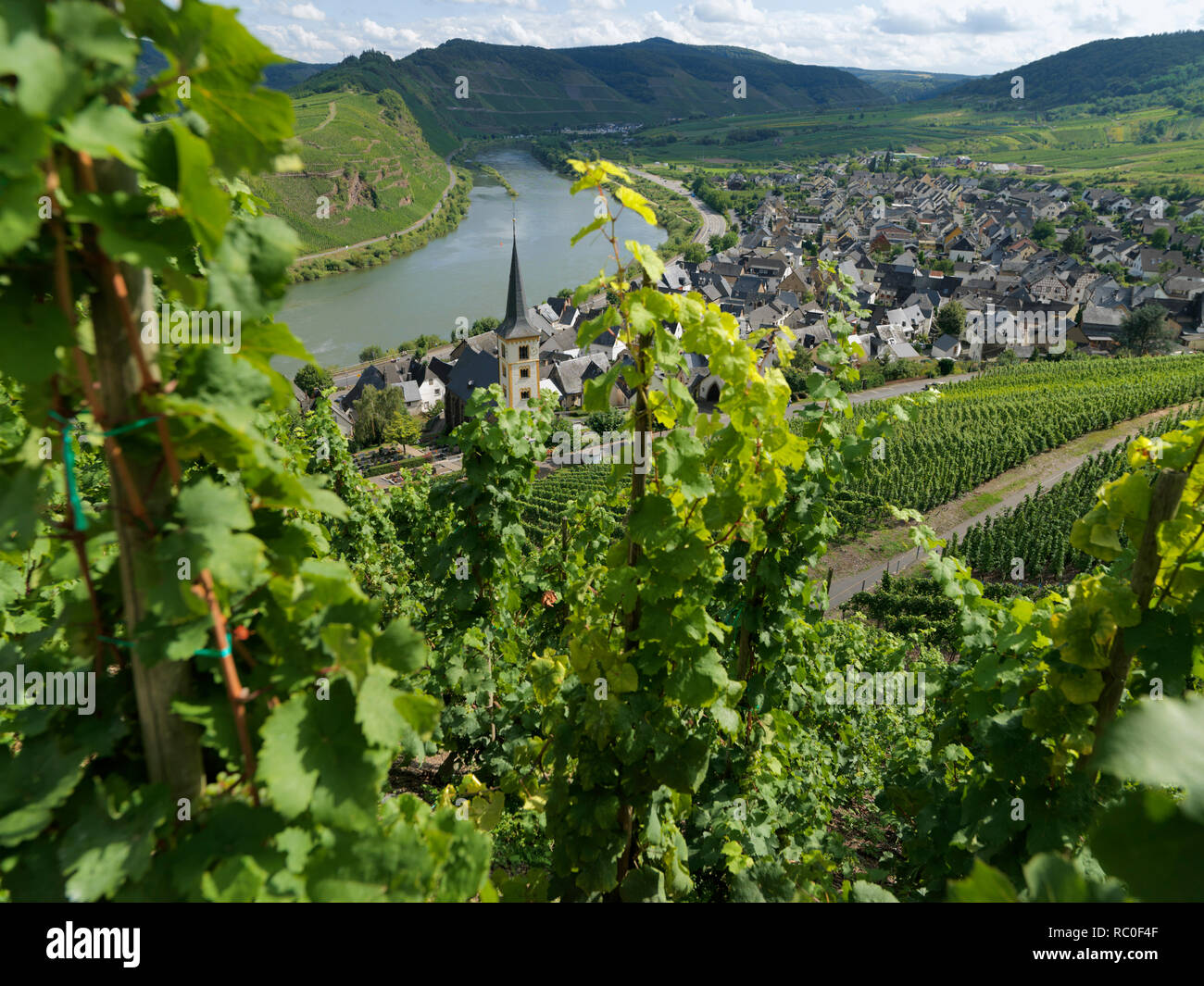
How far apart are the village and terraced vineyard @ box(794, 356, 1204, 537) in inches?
301

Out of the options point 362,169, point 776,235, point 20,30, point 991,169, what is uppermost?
point 991,169

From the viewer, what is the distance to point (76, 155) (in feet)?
3.87

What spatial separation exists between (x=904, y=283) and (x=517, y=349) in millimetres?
59181

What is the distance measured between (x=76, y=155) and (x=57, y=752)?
1.22 m

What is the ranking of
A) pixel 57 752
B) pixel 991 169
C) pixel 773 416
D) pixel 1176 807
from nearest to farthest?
pixel 1176 807, pixel 57 752, pixel 773 416, pixel 991 169

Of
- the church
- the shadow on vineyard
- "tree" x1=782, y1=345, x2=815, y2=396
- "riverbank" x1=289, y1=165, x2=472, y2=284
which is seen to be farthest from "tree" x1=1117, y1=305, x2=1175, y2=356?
"riverbank" x1=289, y1=165, x2=472, y2=284

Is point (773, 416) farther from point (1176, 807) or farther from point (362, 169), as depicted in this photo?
point (362, 169)

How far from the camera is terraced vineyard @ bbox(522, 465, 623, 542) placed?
1275 inches

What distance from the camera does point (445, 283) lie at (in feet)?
269

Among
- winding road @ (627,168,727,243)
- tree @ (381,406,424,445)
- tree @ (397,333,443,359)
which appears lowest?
tree @ (381,406,424,445)

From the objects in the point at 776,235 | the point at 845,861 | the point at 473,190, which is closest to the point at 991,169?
the point at 776,235

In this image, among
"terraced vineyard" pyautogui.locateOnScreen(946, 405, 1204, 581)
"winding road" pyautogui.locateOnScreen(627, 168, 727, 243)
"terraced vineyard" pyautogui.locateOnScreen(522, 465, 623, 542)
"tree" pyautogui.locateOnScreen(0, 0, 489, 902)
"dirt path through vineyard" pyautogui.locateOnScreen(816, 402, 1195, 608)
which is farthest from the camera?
"winding road" pyautogui.locateOnScreen(627, 168, 727, 243)

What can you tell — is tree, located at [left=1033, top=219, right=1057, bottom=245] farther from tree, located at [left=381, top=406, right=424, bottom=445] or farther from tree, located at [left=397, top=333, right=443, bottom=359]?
tree, located at [left=381, top=406, right=424, bottom=445]
